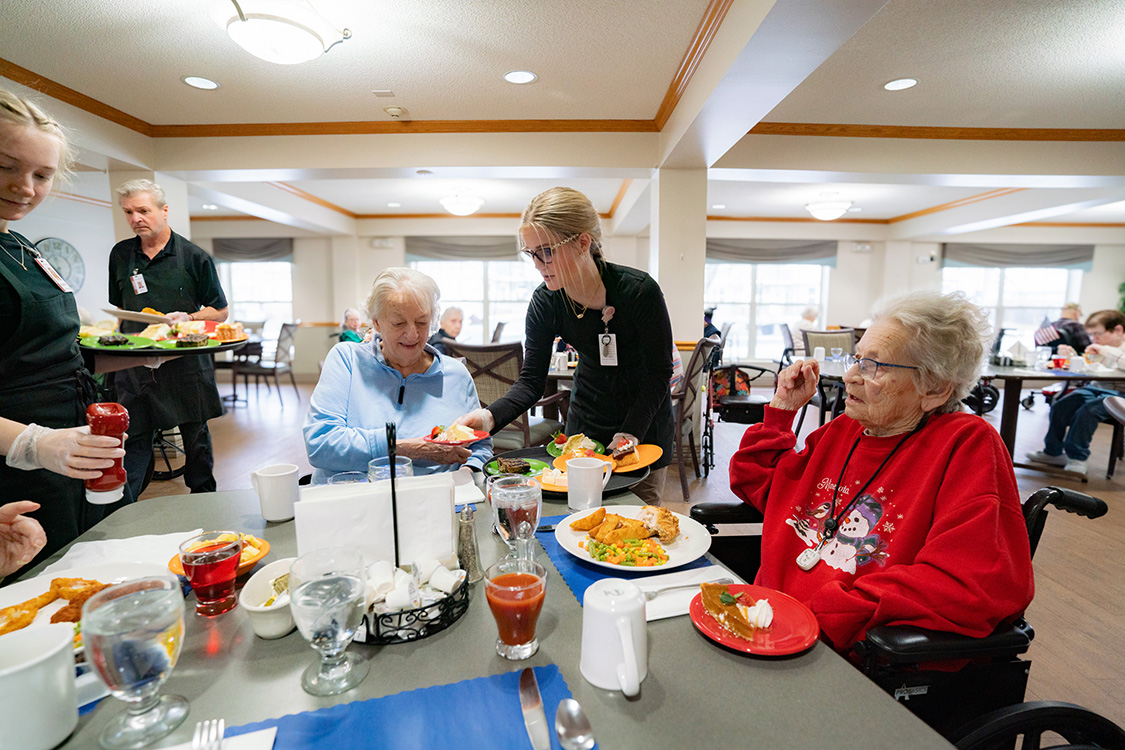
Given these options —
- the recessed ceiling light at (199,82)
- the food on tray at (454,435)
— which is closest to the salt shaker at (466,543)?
the food on tray at (454,435)

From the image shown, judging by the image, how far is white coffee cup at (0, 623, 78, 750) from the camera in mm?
571

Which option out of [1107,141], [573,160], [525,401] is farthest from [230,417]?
[1107,141]

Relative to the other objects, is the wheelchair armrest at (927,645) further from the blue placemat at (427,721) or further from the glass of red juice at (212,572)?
the glass of red juice at (212,572)

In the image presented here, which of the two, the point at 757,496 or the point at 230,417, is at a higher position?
the point at 757,496

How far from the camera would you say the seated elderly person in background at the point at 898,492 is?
938 mm

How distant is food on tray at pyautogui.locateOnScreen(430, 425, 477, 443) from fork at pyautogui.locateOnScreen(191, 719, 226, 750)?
2.80 feet

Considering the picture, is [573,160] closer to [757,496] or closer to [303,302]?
[757,496]

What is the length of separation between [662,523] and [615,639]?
0.45 meters

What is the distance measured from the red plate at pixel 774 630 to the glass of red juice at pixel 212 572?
764 millimetres

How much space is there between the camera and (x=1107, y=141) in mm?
4594

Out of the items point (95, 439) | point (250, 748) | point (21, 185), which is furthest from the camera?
point (21, 185)

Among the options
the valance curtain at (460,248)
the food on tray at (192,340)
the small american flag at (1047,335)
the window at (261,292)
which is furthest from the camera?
the window at (261,292)

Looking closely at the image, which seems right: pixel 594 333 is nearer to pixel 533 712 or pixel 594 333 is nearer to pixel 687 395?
pixel 533 712

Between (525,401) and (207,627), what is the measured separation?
3.68ft
